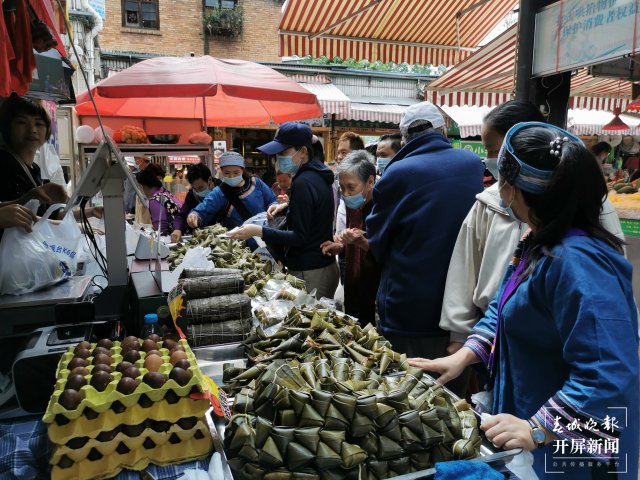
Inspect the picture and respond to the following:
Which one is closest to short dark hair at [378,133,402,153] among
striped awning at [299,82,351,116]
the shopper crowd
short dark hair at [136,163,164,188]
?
the shopper crowd

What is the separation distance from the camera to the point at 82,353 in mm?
1451

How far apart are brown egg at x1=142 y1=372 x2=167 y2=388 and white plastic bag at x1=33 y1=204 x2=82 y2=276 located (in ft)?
4.02

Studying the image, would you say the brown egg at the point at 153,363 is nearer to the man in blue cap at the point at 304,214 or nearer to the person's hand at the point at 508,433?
the person's hand at the point at 508,433

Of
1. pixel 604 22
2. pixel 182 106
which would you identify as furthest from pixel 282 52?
pixel 604 22

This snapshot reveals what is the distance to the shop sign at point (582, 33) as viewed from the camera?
2.50 meters

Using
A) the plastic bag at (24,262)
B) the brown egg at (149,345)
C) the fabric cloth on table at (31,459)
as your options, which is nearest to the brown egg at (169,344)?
the brown egg at (149,345)

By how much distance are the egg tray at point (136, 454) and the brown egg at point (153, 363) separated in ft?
0.57

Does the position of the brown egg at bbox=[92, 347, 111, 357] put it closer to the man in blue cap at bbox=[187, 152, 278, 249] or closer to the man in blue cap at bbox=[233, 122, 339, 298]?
the man in blue cap at bbox=[233, 122, 339, 298]

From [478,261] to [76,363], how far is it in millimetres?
1768

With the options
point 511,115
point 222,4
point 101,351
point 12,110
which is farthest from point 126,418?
point 222,4

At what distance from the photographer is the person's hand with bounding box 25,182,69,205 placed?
285 cm

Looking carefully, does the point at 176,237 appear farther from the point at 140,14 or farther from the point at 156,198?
the point at 140,14

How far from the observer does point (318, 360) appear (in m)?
1.51

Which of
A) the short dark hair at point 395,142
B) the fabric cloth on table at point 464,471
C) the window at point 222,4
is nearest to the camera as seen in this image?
the fabric cloth on table at point 464,471
